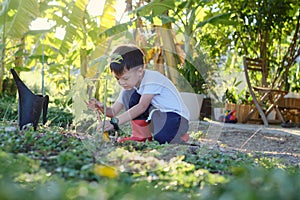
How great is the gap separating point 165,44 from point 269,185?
252 centimetres

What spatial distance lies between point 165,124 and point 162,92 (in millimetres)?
245

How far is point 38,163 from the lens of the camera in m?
1.95

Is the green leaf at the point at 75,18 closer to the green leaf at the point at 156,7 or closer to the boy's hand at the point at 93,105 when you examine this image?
the green leaf at the point at 156,7

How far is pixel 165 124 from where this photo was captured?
3590mm

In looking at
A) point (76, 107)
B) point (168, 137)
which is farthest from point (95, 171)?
point (168, 137)

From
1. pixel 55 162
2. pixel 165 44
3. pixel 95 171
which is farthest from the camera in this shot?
pixel 165 44

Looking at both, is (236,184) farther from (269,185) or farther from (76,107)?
(76,107)

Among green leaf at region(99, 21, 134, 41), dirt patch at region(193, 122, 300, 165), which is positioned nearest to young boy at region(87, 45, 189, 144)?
dirt patch at region(193, 122, 300, 165)

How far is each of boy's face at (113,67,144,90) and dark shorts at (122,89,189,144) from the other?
0.19m

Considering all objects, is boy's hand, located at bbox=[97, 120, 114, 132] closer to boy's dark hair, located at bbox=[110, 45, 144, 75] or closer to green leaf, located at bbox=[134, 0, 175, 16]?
boy's dark hair, located at bbox=[110, 45, 144, 75]

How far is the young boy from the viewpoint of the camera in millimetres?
3383

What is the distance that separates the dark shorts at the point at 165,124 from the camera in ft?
11.6

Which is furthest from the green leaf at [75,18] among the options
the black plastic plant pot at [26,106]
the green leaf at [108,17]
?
the black plastic plant pot at [26,106]

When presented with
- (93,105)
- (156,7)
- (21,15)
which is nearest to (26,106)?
(93,105)
